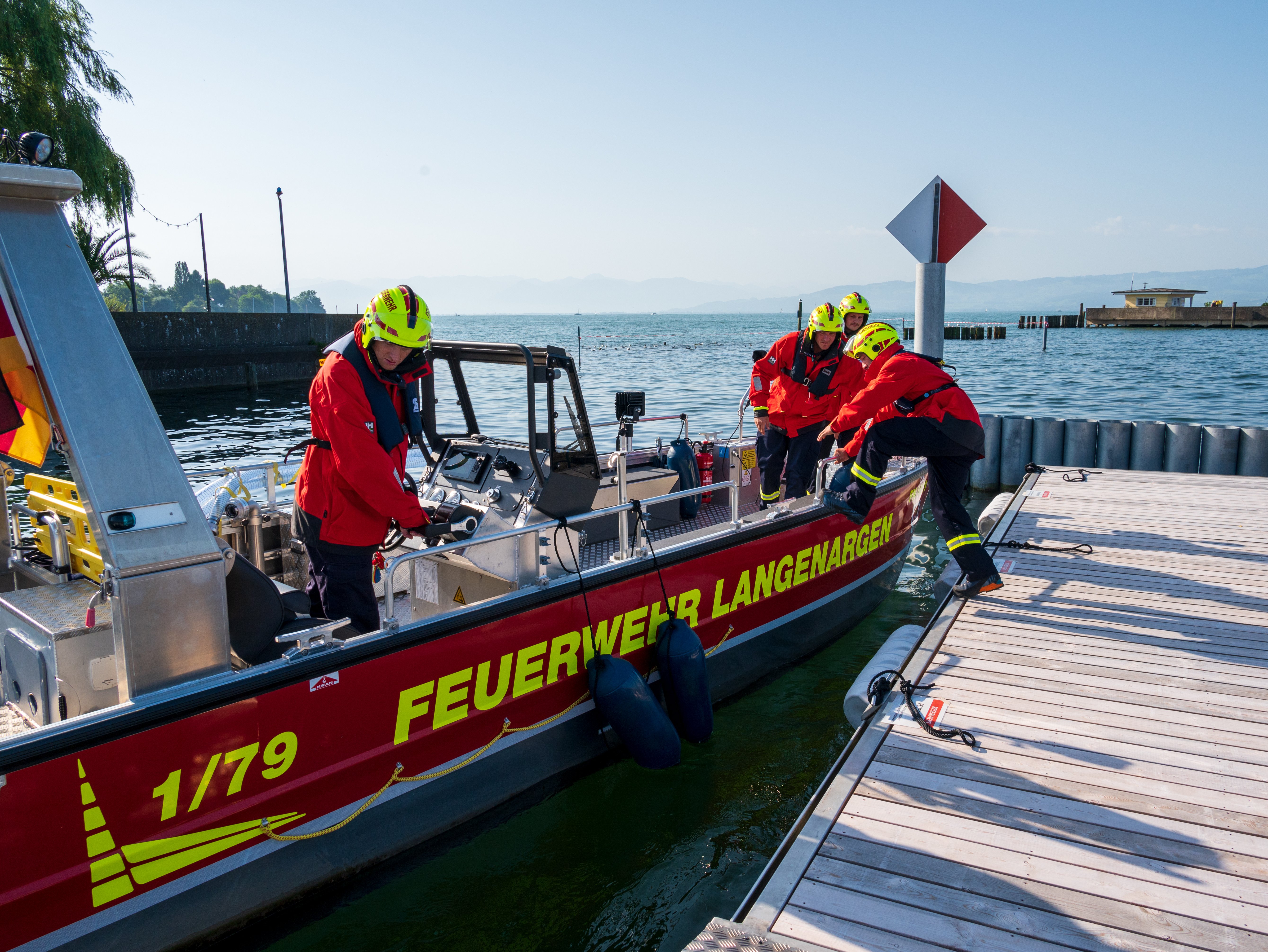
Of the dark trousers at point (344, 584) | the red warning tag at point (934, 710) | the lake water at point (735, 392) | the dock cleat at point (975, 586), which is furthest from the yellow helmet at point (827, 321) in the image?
the dark trousers at point (344, 584)

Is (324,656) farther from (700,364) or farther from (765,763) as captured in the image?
(700,364)

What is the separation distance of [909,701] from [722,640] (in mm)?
1338

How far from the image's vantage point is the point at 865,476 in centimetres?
552

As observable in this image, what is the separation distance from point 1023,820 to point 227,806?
299 centimetres

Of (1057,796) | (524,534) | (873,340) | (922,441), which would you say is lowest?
(1057,796)

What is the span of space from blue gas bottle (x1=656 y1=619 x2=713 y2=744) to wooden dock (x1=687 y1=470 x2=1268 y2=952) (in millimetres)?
905

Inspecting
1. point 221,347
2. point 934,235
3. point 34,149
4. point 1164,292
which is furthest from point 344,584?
point 1164,292

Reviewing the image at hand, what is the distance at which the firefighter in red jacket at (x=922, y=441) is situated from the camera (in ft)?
17.0

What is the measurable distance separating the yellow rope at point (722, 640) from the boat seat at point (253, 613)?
2.62 meters

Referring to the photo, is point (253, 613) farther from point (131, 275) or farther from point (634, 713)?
point (131, 275)

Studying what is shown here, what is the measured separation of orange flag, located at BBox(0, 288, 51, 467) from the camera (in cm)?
285

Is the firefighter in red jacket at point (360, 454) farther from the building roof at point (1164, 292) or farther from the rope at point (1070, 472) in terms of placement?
the building roof at point (1164, 292)

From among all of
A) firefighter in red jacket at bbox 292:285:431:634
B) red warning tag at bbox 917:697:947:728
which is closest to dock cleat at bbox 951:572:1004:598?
red warning tag at bbox 917:697:947:728

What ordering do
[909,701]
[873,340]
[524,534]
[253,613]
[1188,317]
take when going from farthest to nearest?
1. [1188,317]
2. [873,340]
3. [909,701]
4. [524,534]
5. [253,613]
